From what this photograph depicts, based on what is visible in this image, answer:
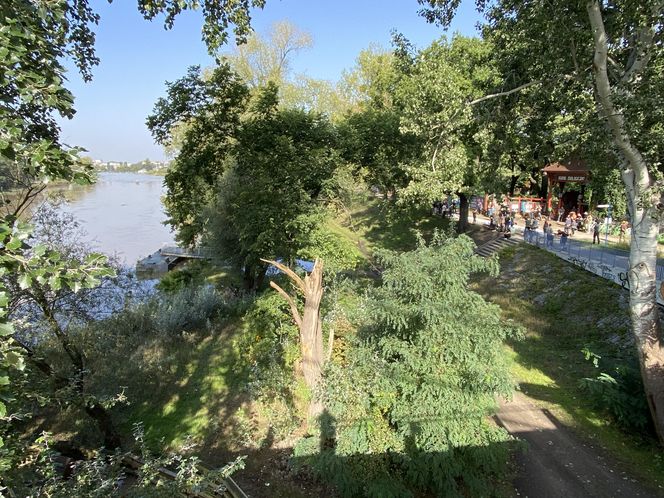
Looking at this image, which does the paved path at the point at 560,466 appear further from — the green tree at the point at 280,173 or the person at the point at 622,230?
the person at the point at 622,230

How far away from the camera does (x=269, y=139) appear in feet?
48.8

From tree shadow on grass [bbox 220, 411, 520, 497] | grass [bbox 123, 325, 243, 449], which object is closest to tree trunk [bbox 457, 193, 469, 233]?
grass [bbox 123, 325, 243, 449]

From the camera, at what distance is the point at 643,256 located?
8188mm

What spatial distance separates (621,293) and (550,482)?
8.54 m

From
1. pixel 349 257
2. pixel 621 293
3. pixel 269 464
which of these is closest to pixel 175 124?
pixel 349 257

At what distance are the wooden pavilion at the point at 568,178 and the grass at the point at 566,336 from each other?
806 centimetres

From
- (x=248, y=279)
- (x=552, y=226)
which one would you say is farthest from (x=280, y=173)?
(x=552, y=226)

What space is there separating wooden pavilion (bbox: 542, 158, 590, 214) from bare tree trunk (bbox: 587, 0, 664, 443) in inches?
715

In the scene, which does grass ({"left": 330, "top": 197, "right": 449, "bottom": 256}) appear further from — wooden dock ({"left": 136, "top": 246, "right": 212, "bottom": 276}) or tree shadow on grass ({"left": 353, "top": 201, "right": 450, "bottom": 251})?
wooden dock ({"left": 136, "top": 246, "right": 212, "bottom": 276})

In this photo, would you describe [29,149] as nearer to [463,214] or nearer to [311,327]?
[311,327]

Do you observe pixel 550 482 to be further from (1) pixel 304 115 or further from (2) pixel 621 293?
(1) pixel 304 115

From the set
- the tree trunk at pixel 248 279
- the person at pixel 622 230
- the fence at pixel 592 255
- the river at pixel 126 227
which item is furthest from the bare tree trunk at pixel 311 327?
the river at pixel 126 227

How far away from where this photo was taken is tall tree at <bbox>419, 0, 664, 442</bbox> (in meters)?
7.13

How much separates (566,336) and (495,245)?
10.3 metres
